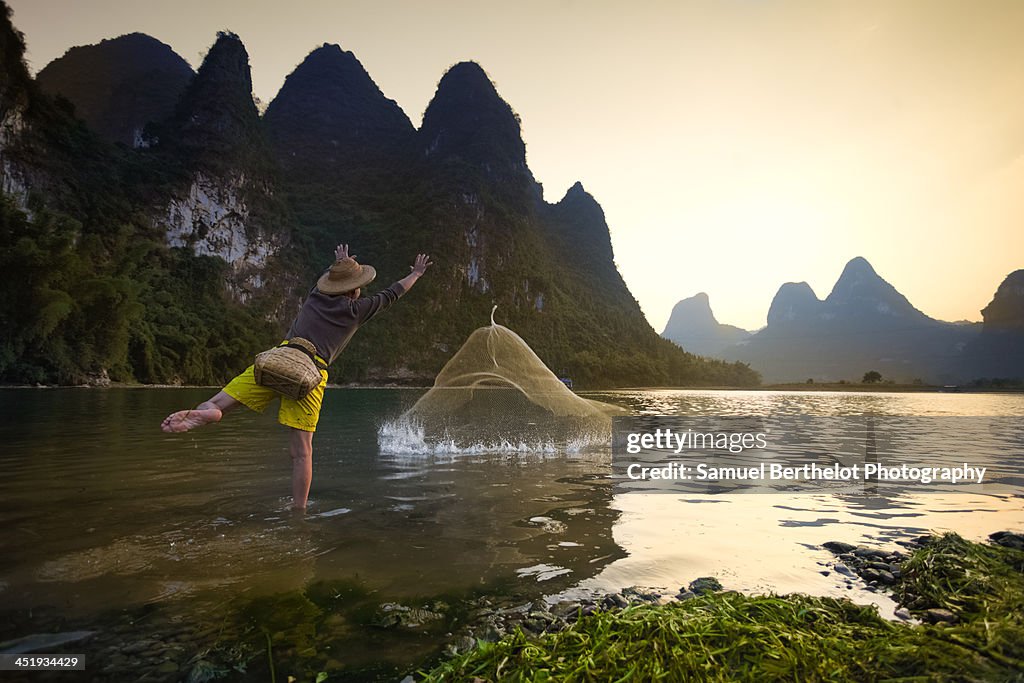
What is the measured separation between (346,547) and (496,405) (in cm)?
1031

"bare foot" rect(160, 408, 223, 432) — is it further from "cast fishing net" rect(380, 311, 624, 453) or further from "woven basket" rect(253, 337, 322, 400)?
"cast fishing net" rect(380, 311, 624, 453)

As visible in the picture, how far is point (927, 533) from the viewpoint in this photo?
5.44 m

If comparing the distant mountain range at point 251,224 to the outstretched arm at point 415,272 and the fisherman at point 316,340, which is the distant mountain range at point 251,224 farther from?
the outstretched arm at point 415,272

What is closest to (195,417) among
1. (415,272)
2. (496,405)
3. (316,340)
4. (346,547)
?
(316,340)

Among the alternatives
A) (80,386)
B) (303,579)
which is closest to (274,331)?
(80,386)

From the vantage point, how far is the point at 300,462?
5.52m

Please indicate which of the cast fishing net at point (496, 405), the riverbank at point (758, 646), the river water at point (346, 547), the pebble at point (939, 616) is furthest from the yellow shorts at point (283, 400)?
the cast fishing net at point (496, 405)

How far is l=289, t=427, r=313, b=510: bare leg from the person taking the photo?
211 inches

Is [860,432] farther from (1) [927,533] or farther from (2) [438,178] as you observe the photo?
(2) [438,178]

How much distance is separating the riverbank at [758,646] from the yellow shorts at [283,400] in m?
3.16

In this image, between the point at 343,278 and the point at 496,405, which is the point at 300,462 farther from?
the point at 496,405

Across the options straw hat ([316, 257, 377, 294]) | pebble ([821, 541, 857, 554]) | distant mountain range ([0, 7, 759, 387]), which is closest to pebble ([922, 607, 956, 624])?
pebble ([821, 541, 857, 554])

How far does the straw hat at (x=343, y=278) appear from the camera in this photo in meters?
5.64

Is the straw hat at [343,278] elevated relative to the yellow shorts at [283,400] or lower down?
elevated
